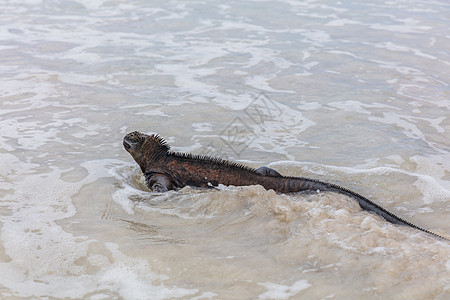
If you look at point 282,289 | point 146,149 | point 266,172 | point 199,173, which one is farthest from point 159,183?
point 282,289

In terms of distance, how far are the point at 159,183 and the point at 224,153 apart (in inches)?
63.7

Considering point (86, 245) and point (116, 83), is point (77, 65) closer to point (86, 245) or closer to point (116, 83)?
point (116, 83)

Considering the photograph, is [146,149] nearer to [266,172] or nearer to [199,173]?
[199,173]

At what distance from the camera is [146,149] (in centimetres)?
635

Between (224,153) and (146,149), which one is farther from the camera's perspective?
(224,153)

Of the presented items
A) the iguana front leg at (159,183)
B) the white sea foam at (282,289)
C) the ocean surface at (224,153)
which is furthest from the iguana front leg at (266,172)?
the white sea foam at (282,289)

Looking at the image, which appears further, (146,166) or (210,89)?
(210,89)

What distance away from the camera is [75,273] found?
404 centimetres

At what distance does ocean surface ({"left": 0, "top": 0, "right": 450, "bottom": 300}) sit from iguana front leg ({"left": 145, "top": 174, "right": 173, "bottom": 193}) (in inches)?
5.2

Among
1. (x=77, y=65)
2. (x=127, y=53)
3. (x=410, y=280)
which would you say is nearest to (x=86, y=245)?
(x=410, y=280)

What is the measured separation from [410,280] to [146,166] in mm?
3738

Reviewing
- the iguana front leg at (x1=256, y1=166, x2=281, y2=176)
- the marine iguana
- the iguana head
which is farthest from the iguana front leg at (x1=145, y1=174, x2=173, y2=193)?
the iguana front leg at (x1=256, y1=166, x2=281, y2=176)

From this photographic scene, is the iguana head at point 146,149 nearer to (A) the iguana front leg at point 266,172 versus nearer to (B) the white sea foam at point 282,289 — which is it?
(A) the iguana front leg at point 266,172

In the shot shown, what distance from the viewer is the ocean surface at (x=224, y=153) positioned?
4.02m
